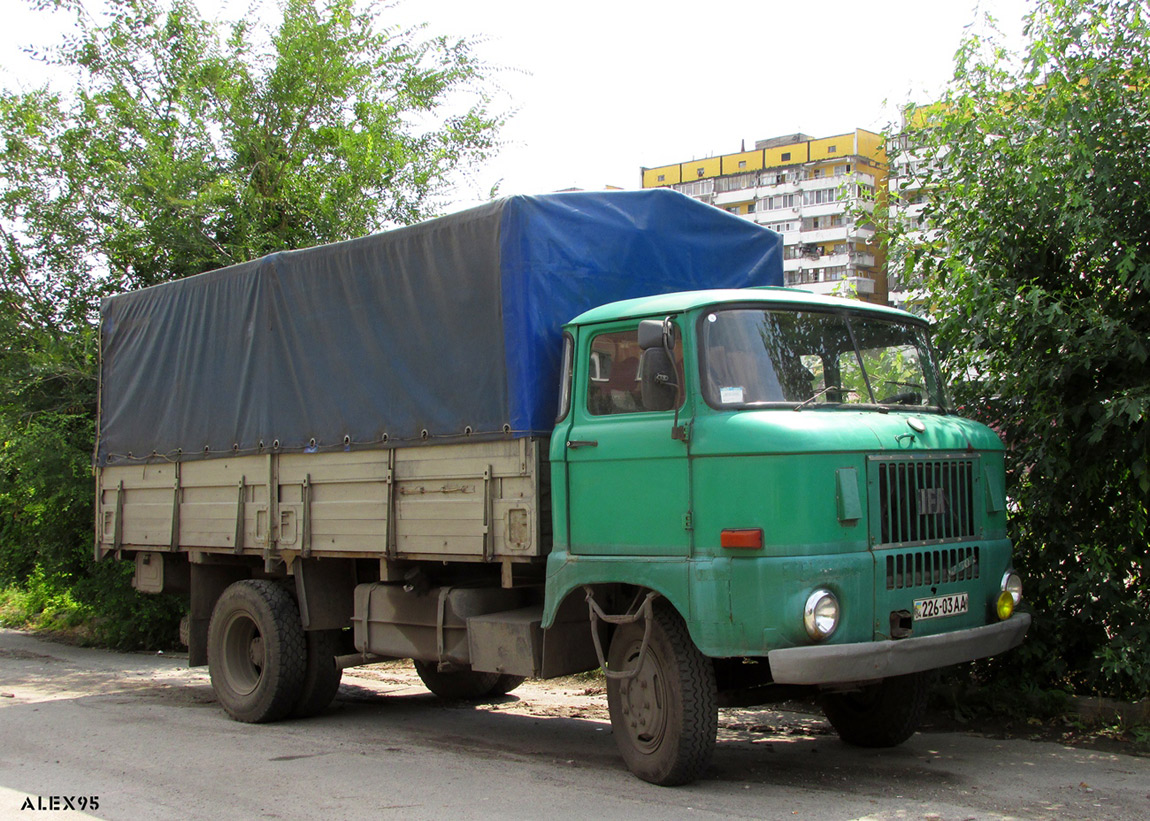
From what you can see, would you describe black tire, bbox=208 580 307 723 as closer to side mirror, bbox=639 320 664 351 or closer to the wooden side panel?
the wooden side panel

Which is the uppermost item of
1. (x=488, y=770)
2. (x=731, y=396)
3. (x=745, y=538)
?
(x=731, y=396)

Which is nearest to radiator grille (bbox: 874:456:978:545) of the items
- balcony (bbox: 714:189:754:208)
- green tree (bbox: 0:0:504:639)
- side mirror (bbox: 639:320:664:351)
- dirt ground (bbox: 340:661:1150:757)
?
side mirror (bbox: 639:320:664:351)

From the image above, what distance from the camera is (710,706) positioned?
18.5ft

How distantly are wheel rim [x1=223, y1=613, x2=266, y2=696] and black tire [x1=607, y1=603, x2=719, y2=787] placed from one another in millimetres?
3672

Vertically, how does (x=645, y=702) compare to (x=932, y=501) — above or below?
below

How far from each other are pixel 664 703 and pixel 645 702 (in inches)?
6.5

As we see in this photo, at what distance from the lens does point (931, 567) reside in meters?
5.77

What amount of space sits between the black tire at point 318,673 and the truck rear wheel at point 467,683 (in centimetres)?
85

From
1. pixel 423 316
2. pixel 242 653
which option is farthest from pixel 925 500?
pixel 242 653

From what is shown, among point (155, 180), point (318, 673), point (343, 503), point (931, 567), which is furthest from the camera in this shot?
point (155, 180)

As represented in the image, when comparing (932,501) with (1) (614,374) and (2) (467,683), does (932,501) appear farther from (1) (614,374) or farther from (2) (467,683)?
(2) (467,683)

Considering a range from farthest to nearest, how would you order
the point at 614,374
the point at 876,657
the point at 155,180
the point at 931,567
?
the point at 155,180 < the point at 614,374 < the point at 931,567 < the point at 876,657

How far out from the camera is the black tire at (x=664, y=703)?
221 inches

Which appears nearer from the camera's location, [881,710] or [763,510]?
[763,510]
